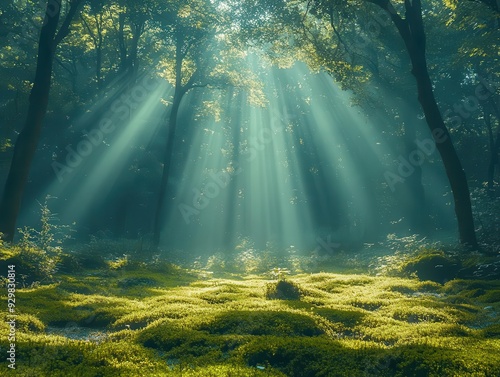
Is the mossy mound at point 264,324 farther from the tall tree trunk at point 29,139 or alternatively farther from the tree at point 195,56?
the tree at point 195,56

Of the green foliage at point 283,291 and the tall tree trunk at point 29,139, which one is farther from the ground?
the tall tree trunk at point 29,139

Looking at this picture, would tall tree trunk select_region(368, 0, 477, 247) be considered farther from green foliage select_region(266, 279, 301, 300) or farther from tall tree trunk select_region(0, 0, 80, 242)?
tall tree trunk select_region(0, 0, 80, 242)

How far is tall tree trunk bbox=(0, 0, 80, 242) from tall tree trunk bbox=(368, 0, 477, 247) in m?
13.3

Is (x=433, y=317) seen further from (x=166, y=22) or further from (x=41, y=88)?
(x=166, y=22)

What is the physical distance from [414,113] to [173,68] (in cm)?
2350

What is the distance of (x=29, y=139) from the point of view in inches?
727

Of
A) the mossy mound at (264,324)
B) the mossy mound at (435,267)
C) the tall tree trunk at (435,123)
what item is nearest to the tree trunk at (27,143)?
the mossy mound at (264,324)

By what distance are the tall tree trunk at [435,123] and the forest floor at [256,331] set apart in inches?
175

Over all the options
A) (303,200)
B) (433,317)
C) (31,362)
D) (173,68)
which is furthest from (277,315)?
(303,200)

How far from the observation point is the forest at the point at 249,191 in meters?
8.71

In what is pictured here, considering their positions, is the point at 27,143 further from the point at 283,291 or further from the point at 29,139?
the point at 283,291

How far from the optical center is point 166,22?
35844 millimetres

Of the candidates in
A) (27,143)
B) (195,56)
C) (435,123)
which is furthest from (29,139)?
(195,56)

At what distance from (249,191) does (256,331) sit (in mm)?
47871
